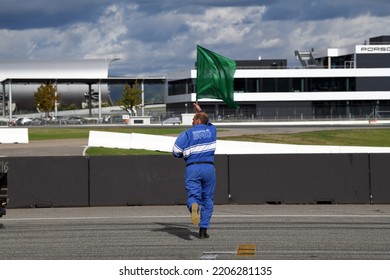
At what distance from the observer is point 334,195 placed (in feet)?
57.8

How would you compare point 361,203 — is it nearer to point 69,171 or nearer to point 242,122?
point 69,171

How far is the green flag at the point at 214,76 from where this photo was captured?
54.2 feet

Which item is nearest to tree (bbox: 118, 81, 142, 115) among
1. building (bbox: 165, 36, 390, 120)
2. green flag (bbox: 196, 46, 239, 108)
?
building (bbox: 165, 36, 390, 120)

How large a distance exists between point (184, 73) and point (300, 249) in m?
91.7

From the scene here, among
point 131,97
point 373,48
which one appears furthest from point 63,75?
point 373,48

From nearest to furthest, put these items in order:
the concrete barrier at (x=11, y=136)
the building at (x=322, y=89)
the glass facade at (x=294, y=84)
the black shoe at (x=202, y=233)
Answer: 1. the black shoe at (x=202, y=233)
2. the concrete barrier at (x=11, y=136)
3. the building at (x=322, y=89)
4. the glass facade at (x=294, y=84)

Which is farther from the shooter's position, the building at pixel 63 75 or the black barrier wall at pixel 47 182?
the building at pixel 63 75

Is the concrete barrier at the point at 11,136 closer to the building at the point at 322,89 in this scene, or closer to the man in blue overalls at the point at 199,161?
the man in blue overalls at the point at 199,161

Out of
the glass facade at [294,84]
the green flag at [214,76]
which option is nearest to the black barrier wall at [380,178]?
the green flag at [214,76]

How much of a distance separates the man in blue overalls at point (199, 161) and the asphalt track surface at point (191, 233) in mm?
609

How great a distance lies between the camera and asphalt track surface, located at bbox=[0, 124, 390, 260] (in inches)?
410

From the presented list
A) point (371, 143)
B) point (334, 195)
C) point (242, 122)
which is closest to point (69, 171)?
point (334, 195)

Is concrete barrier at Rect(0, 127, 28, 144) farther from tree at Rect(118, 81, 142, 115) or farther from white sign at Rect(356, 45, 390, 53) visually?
tree at Rect(118, 81, 142, 115)

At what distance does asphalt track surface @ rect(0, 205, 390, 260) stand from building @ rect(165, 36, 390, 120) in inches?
3075
